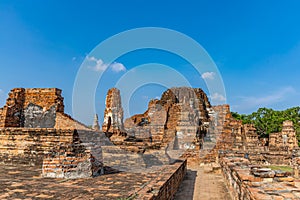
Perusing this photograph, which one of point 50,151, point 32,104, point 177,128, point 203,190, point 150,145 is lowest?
point 203,190

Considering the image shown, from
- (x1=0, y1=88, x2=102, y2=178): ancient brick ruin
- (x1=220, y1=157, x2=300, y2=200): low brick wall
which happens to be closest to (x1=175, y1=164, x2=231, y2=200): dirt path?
(x1=220, y1=157, x2=300, y2=200): low brick wall

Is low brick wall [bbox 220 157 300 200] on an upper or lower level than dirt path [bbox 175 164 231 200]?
upper

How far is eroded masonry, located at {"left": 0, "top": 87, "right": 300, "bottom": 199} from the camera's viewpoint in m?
→ 4.28

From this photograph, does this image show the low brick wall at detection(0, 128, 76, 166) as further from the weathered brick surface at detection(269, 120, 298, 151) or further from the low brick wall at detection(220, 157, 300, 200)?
the weathered brick surface at detection(269, 120, 298, 151)

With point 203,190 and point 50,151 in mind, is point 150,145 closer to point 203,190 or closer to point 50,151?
point 203,190

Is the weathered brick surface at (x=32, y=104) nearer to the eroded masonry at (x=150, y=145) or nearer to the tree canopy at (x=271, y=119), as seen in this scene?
the eroded masonry at (x=150, y=145)

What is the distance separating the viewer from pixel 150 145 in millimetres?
7996

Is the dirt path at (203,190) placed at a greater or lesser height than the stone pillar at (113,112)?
lesser

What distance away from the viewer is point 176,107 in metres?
14.9

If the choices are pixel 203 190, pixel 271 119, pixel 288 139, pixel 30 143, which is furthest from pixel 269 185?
pixel 271 119

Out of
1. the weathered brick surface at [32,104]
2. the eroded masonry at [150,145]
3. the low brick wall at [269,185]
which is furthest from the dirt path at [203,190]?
the weathered brick surface at [32,104]

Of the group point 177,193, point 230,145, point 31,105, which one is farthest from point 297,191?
point 31,105

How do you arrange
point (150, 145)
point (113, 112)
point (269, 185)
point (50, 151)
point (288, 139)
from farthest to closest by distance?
point (288, 139), point (113, 112), point (150, 145), point (50, 151), point (269, 185)

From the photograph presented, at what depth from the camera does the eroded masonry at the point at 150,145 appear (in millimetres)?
4279
